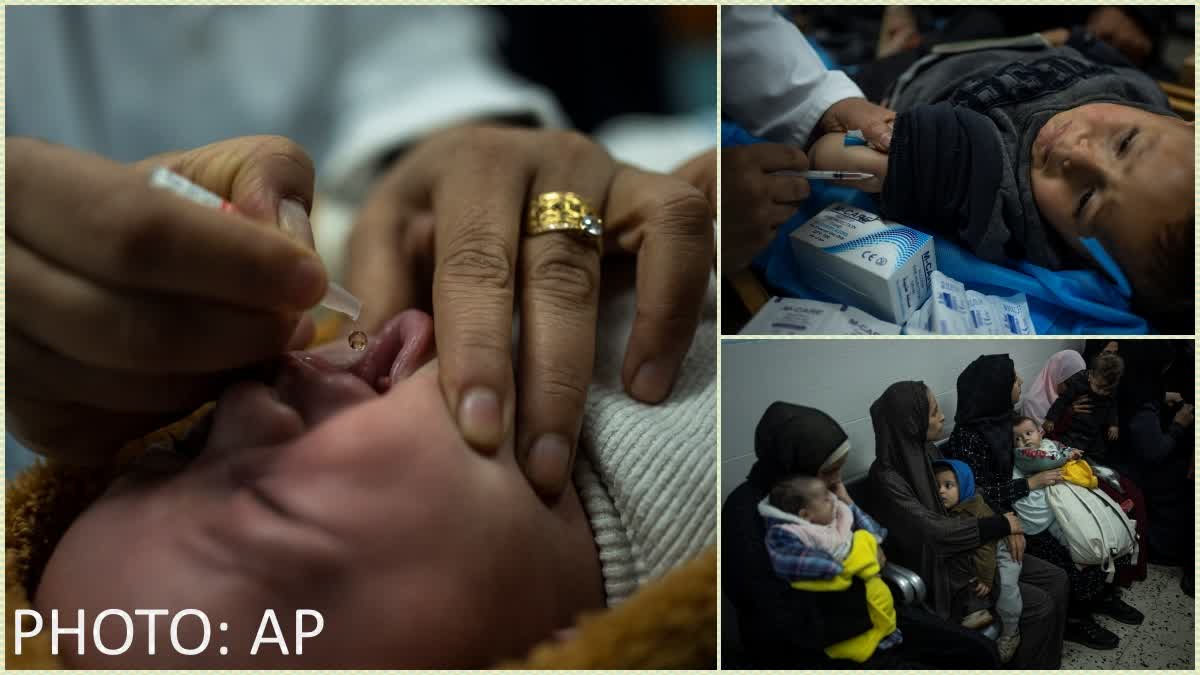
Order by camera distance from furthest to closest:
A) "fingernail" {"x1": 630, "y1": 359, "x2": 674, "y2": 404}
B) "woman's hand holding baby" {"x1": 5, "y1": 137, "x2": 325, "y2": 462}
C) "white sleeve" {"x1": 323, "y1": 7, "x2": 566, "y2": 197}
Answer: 1. "white sleeve" {"x1": 323, "y1": 7, "x2": 566, "y2": 197}
2. "fingernail" {"x1": 630, "y1": 359, "x2": 674, "y2": 404}
3. "woman's hand holding baby" {"x1": 5, "y1": 137, "x2": 325, "y2": 462}

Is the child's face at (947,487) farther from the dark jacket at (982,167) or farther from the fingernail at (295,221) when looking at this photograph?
the fingernail at (295,221)

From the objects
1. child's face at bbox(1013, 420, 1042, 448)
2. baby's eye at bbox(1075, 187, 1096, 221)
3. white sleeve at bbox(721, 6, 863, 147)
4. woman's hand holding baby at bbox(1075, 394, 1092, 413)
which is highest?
white sleeve at bbox(721, 6, 863, 147)

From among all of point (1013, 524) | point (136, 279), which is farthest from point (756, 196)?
point (136, 279)

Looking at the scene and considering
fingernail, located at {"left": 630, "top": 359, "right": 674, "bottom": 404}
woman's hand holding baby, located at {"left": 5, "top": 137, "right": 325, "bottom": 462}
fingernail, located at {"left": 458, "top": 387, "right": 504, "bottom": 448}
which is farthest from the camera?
fingernail, located at {"left": 630, "top": 359, "right": 674, "bottom": 404}

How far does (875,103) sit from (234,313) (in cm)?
50

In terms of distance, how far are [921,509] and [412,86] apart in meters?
1.03

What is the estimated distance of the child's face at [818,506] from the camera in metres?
0.53

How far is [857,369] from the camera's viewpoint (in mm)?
533

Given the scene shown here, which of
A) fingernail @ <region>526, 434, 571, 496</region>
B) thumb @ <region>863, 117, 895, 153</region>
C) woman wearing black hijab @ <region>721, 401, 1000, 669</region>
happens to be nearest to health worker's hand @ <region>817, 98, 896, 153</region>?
thumb @ <region>863, 117, 895, 153</region>

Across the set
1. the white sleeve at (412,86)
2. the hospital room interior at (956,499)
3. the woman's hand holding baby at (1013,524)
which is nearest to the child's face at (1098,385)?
the hospital room interior at (956,499)

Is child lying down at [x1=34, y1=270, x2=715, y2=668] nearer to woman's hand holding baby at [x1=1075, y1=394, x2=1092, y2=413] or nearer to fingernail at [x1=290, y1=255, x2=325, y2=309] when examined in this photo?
fingernail at [x1=290, y1=255, x2=325, y2=309]

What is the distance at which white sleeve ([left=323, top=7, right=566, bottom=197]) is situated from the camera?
107 centimetres

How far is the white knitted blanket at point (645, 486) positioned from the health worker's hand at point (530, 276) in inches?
1.3

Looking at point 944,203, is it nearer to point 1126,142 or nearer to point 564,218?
point 1126,142
